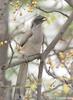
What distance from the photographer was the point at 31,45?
235cm

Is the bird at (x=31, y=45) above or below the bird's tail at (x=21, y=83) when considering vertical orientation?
above

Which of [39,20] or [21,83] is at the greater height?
[39,20]

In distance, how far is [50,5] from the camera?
2.80 metres

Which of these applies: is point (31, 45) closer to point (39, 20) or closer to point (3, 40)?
point (39, 20)

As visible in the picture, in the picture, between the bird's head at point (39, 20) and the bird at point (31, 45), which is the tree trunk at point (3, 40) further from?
the bird's head at point (39, 20)

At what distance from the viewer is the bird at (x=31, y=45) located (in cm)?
211

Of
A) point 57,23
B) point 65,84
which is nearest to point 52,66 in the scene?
point 65,84

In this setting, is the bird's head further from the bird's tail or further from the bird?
the bird's tail

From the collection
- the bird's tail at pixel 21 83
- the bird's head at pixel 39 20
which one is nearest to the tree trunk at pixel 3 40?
the bird's tail at pixel 21 83

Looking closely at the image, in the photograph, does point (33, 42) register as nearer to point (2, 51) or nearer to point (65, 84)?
point (2, 51)

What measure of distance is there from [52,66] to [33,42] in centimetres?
42

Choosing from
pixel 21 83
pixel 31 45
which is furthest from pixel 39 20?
pixel 21 83

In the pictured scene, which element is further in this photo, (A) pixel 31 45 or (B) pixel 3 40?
(A) pixel 31 45

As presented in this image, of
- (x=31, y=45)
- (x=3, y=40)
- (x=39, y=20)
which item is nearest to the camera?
(x=3, y=40)
